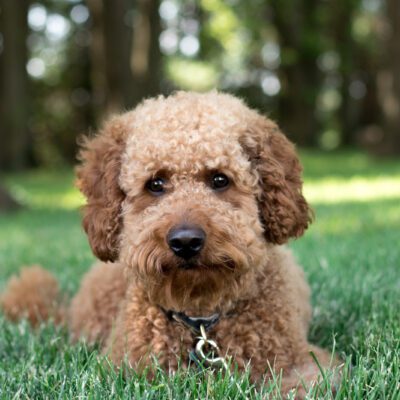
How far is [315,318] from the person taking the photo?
3.69m

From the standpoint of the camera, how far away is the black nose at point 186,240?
2545 mm

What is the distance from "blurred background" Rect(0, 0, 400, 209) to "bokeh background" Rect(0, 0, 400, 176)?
38 millimetres

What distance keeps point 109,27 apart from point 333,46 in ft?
40.6

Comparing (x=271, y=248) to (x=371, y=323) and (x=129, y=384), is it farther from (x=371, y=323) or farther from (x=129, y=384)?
(x=129, y=384)

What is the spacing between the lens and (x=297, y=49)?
23.5 m

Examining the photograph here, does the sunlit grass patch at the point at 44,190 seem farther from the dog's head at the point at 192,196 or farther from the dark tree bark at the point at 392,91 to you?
the dark tree bark at the point at 392,91

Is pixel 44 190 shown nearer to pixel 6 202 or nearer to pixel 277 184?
pixel 6 202

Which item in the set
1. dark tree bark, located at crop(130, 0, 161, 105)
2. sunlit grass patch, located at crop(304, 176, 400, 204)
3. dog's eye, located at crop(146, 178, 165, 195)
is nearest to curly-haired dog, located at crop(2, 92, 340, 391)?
dog's eye, located at crop(146, 178, 165, 195)

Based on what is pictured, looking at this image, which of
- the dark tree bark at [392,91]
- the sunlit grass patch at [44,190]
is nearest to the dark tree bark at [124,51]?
the sunlit grass patch at [44,190]

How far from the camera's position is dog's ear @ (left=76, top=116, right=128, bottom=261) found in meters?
3.03

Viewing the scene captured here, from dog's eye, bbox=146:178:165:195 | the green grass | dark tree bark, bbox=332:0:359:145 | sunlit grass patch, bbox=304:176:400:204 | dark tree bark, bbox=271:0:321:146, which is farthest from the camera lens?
dark tree bark, bbox=332:0:359:145

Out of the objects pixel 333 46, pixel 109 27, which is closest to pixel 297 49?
pixel 333 46

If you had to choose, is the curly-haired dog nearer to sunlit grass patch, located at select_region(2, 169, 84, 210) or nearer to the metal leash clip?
the metal leash clip

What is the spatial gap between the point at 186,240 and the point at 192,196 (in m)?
0.31
